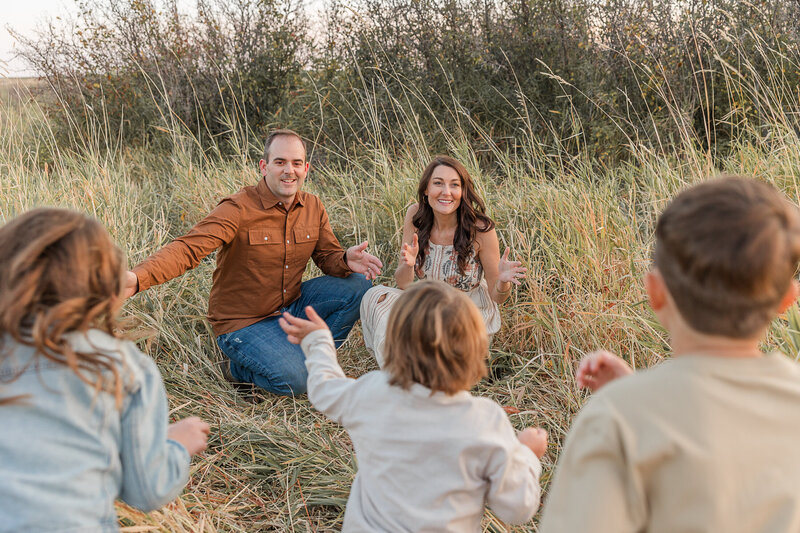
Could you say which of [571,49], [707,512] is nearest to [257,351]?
[707,512]

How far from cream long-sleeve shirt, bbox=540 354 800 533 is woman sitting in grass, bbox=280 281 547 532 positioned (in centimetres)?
61

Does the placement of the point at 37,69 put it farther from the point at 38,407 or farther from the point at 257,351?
the point at 38,407

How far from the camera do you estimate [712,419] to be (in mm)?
981

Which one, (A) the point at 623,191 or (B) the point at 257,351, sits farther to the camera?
(A) the point at 623,191

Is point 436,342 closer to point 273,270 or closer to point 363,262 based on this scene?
point 363,262

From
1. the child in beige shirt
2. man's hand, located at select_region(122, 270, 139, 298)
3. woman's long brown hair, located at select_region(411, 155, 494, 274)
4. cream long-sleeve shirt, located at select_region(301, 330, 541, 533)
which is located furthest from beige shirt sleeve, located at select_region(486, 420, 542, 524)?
woman's long brown hair, located at select_region(411, 155, 494, 274)

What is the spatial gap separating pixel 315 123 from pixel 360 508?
220 inches

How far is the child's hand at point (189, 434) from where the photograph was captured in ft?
5.53

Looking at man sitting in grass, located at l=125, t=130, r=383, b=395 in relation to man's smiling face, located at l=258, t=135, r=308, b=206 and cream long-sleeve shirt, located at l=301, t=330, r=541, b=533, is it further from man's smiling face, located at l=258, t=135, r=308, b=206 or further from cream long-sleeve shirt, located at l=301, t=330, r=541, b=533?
cream long-sleeve shirt, located at l=301, t=330, r=541, b=533

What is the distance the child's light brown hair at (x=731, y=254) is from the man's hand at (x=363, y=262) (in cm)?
245

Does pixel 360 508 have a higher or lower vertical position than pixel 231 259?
lower

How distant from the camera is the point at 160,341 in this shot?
3615 mm

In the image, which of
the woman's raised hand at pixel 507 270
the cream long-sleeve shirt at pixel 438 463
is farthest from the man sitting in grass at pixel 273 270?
the cream long-sleeve shirt at pixel 438 463

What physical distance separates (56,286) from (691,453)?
1.25m
